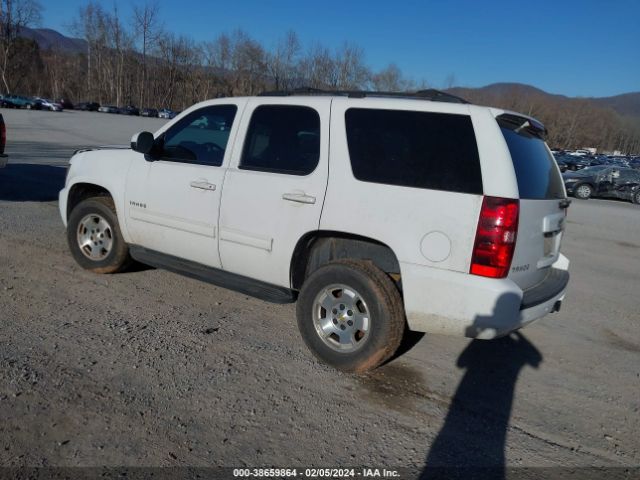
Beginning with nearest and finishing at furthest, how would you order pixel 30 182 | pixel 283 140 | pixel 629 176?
pixel 283 140, pixel 30 182, pixel 629 176

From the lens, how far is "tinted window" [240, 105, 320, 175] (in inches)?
148

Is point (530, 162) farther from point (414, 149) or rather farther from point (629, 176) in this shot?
point (629, 176)

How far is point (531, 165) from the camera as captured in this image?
11.3ft

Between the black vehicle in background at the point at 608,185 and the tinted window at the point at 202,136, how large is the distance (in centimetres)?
2137

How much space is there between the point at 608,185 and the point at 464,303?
2276cm

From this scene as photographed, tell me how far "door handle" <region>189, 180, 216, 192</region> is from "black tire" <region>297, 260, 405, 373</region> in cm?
118

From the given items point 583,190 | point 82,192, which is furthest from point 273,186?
point 583,190

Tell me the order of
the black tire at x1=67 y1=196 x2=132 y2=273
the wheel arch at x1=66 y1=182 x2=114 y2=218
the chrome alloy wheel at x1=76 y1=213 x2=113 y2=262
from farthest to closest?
1. the wheel arch at x1=66 y1=182 x2=114 y2=218
2. the chrome alloy wheel at x1=76 y1=213 x2=113 y2=262
3. the black tire at x1=67 y1=196 x2=132 y2=273

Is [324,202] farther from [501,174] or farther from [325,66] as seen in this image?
[325,66]

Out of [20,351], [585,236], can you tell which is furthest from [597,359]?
[585,236]

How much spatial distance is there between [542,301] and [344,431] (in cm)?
167

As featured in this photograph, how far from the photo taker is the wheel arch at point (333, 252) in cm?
353

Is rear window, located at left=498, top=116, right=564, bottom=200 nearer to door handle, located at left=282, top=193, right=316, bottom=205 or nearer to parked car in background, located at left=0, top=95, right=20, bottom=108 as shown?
door handle, located at left=282, top=193, right=316, bottom=205

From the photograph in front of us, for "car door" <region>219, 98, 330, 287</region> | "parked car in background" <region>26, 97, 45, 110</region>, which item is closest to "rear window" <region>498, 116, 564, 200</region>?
"car door" <region>219, 98, 330, 287</region>
